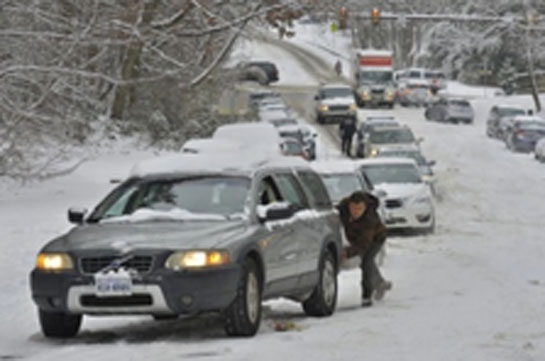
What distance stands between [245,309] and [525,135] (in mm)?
43060

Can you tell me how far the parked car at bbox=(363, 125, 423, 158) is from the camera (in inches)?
1619

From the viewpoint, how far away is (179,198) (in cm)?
1209

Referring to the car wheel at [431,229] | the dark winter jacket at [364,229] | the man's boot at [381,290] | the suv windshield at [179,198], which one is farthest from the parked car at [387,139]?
the suv windshield at [179,198]

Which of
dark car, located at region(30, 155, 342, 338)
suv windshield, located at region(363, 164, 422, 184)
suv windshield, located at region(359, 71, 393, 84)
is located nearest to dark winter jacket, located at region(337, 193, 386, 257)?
dark car, located at region(30, 155, 342, 338)

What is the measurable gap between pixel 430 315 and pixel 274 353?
124 inches

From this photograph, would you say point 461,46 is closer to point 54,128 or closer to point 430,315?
point 54,128

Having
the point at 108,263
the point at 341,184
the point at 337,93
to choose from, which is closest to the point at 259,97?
the point at 337,93

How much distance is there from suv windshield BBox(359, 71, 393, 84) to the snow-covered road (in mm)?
40371

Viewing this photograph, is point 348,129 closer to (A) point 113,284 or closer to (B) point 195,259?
(B) point 195,259

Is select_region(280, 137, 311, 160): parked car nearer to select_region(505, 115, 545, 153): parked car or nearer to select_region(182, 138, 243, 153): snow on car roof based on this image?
select_region(505, 115, 545, 153): parked car

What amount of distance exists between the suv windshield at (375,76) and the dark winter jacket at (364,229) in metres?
55.7

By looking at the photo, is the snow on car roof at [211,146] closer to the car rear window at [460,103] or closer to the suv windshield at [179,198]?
the suv windshield at [179,198]

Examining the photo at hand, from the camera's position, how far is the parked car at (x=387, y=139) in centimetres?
4112

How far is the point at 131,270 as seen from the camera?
10805 millimetres
